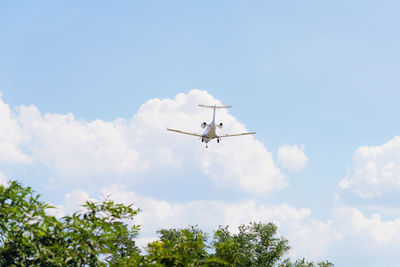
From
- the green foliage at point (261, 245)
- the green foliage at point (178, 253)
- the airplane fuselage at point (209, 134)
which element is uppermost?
the airplane fuselage at point (209, 134)

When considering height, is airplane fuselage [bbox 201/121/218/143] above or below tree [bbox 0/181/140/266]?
above

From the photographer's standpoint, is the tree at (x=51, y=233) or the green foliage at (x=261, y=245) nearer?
the tree at (x=51, y=233)

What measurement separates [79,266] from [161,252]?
388cm

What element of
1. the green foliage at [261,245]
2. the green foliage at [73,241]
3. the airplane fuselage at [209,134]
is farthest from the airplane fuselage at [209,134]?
the green foliage at [73,241]

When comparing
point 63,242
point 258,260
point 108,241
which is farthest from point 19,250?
point 258,260

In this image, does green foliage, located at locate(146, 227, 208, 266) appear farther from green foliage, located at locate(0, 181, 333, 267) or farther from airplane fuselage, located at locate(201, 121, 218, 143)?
airplane fuselage, located at locate(201, 121, 218, 143)

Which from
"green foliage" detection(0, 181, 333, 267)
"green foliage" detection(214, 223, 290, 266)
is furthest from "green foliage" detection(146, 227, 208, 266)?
"green foliage" detection(214, 223, 290, 266)

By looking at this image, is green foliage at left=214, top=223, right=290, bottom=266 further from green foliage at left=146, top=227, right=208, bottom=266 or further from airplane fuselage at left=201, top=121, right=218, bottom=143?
green foliage at left=146, top=227, right=208, bottom=266

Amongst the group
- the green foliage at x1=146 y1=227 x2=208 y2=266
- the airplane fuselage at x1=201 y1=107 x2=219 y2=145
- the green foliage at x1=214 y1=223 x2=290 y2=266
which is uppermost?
the airplane fuselage at x1=201 y1=107 x2=219 y2=145

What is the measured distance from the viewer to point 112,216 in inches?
893

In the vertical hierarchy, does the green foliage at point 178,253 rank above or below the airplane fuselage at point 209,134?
below

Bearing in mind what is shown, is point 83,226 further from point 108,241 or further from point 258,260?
point 258,260

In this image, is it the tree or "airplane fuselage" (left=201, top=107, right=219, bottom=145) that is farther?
"airplane fuselage" (left=201, top=107, right=219, bottom=145)

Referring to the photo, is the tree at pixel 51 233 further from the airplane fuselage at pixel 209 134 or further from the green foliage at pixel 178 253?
the airplane fuselage at pixel 209 134
